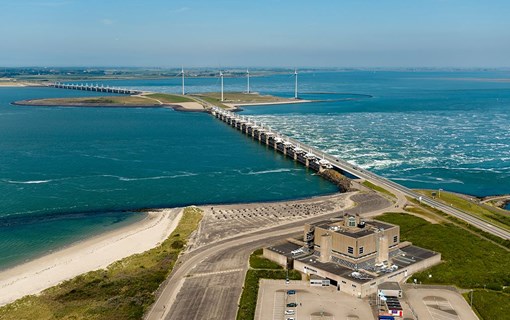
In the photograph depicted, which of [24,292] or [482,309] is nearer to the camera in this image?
[482,309]

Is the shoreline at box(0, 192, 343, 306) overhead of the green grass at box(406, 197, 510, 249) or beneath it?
beneath

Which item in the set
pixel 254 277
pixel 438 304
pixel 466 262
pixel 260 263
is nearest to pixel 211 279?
pixel 254 277

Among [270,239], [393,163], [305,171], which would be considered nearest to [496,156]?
[393,163]

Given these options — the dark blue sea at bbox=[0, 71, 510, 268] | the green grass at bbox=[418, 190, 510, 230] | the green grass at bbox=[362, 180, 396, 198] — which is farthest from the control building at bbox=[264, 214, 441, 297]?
the dark blue sea at bbox=[0, 71, 510, 268]

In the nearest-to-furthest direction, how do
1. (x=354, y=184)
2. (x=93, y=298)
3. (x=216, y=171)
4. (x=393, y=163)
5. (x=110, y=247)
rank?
1. (x=93, y=298)
2. (x=110, y=247)
3. (x=354, y=184)
4. (x=216, y=171)
5. (x=393, y=163)

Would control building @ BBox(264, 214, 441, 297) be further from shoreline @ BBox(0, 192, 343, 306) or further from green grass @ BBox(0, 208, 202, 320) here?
shoreline @ BBox(0, 192, 343, 306)

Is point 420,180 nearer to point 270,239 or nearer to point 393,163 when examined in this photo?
point 393,163

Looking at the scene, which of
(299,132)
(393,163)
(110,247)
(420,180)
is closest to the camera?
(110,247)

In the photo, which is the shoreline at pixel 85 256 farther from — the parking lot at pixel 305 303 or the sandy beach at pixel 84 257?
the parking lot at pixel 305 303

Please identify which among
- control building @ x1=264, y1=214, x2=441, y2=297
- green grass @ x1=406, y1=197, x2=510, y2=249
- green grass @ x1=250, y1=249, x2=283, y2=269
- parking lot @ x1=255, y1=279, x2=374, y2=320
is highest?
control building @ x1=264, y1=214, x2=441, y2=297
